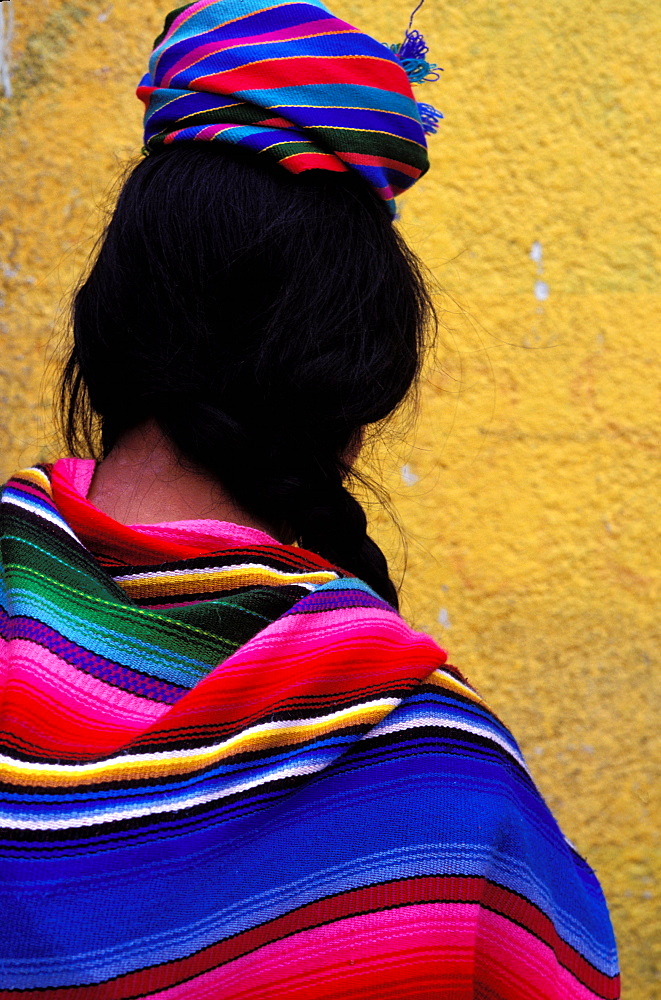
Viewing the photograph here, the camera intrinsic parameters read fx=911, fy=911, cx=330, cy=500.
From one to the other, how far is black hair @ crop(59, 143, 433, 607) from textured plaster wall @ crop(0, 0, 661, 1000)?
88 centimetres

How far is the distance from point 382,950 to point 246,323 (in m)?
0.65

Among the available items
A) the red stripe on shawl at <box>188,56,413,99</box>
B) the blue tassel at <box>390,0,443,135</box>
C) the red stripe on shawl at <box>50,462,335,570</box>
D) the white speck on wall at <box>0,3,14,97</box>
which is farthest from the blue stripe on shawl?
the white speck on wall at <box>0,3,14,97</box>

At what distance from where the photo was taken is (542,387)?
78.1 inches

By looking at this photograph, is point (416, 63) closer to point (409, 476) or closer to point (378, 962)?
point (409, 476)

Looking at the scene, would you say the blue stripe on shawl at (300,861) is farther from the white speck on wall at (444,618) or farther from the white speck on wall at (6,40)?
the white speck on wall at (6,40)

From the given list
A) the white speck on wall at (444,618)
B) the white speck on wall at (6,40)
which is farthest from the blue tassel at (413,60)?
the white speck on wall at (444,618)

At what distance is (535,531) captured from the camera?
6.46 feet

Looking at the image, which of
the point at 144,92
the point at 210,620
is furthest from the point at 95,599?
the point at 144,92

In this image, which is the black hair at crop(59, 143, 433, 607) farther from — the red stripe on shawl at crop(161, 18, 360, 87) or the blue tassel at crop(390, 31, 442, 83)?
the blue tassel at crop(390, 31, 442, 83)

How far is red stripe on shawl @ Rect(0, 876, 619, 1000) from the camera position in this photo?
792 mm

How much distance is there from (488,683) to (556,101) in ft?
4.17

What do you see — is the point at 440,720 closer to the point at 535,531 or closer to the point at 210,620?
the point at 210,620

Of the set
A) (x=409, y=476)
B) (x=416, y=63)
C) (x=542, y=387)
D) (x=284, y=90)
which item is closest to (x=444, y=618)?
(x=409, y=476)

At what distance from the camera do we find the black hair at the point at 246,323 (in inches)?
39.4
